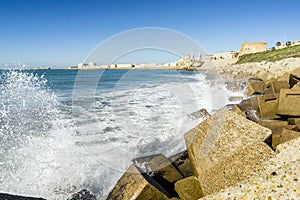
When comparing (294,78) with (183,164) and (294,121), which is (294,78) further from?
(183,164)

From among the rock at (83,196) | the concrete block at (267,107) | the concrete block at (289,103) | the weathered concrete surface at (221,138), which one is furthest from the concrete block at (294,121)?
the rock at (83,196)

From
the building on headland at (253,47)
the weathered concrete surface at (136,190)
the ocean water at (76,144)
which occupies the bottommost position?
the ocean water at (76,144)

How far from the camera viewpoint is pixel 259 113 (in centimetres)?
521

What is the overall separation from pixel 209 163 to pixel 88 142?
11.4 feet

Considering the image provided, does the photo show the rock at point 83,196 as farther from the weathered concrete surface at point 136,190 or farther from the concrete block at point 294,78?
the concrete block at point 294,78

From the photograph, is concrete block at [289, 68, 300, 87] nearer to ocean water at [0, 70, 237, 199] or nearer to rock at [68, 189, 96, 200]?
ocean water at [0, 70, 237, 199]

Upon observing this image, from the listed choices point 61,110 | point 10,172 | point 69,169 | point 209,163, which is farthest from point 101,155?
point 61,110

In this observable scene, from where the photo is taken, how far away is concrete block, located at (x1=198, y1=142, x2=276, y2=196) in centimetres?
218

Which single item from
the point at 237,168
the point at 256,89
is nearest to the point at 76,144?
the point at 237,168

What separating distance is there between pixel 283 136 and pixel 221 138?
113 cm

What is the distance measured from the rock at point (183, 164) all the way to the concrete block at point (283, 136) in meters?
1.22

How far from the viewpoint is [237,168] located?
2.26m

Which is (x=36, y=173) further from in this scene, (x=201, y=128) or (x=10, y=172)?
(x=201, y=128)

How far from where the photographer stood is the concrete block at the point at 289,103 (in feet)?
14.1
